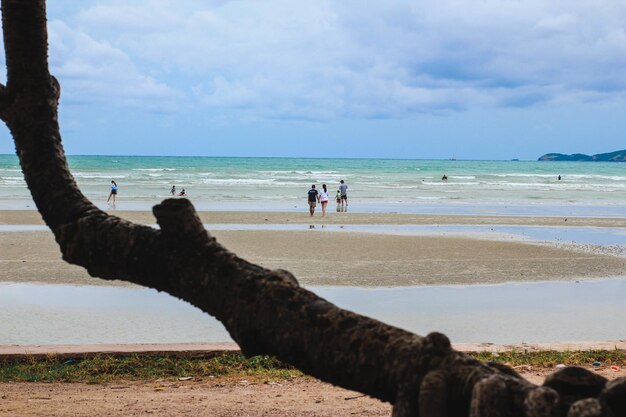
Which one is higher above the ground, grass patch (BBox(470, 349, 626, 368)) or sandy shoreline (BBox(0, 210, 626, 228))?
grass patch (BBox(470, 349, 626, 368))

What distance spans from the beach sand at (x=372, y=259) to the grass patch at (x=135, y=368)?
609 cm

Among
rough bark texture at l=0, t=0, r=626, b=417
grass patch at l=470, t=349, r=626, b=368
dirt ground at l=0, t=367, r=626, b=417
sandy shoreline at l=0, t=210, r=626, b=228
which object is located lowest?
sandy shoreline at l=0, t=210, r=626, b=228

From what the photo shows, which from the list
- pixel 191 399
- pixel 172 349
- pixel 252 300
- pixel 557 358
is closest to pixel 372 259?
pixel 557 358

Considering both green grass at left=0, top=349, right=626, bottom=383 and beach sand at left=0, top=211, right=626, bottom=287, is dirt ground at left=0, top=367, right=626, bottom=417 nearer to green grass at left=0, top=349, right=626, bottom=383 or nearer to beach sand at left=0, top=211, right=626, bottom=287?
green grass at left=0, top=349, right=626, bottom=383

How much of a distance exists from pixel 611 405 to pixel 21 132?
7.81ft

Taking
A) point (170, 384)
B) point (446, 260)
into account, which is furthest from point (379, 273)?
point (170, 384)

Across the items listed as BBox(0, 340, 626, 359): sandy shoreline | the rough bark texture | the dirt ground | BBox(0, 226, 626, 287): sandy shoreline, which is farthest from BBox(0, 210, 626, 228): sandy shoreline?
the rough bark texture

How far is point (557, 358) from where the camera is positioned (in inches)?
314

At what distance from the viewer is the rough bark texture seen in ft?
8.33

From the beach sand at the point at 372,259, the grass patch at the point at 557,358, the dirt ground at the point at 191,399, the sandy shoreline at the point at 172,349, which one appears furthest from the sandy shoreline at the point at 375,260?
the dirt ground at the point at 191,399

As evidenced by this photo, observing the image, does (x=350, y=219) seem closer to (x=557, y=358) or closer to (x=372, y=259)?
(x=372, y=259)

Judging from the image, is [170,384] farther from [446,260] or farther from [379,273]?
[446,260]

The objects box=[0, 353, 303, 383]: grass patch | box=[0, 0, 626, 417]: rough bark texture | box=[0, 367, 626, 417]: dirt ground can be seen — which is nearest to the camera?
box=[0, 0, 626, 417]: rough bark texture

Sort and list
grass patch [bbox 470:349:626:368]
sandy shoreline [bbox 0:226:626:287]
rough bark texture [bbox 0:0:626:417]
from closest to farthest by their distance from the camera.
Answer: rough bark texture [bbox 0:0:626:417], grass patch [bbox 470:349:626:368], sandy shoreline [bbox 0:226:626:287]
